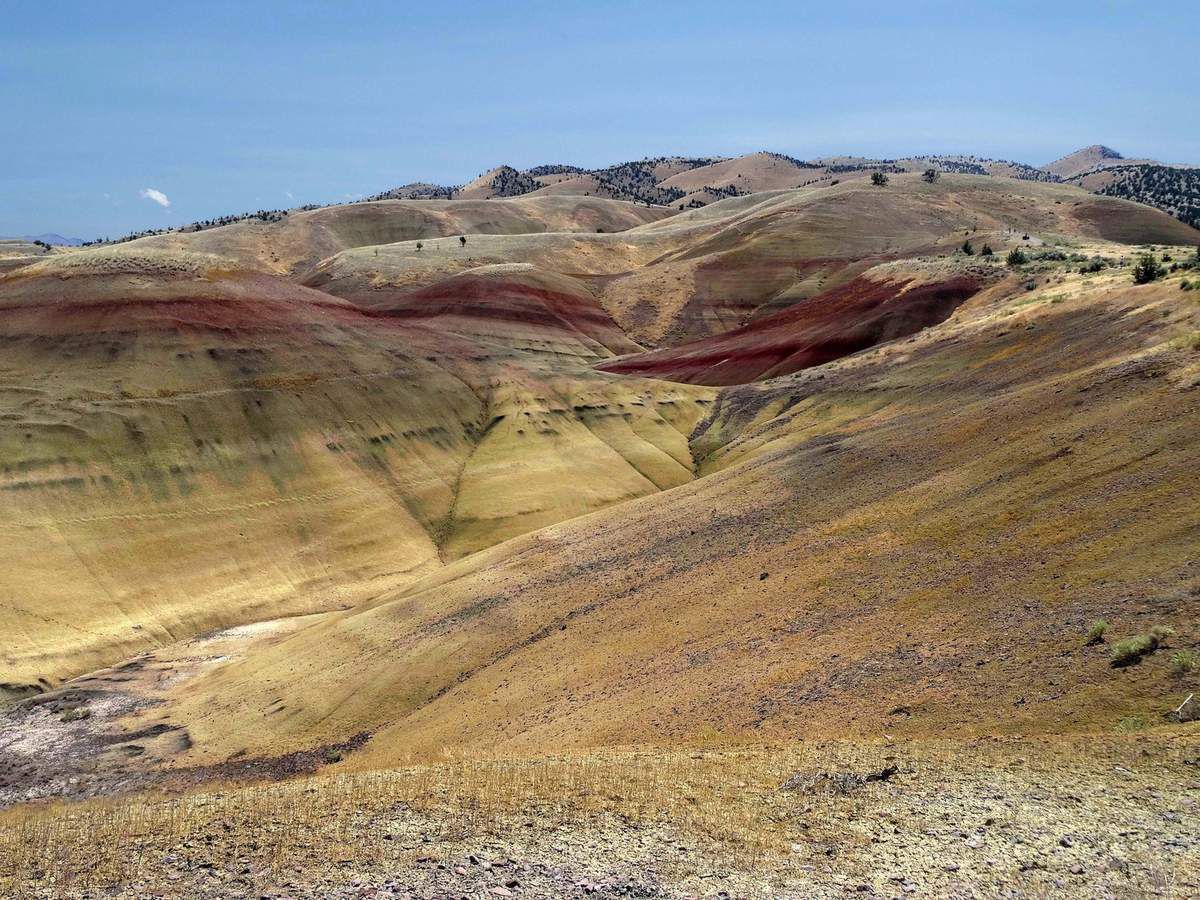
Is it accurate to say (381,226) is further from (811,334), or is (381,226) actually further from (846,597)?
(846,597)

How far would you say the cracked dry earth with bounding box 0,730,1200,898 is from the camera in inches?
395

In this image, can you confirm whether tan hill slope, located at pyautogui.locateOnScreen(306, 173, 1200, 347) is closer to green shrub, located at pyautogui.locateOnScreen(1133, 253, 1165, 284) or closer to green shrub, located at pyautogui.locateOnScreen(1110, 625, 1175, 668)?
green shrub, located at pyautogui.locateOnScreen(1133, 253, 1165, 284)

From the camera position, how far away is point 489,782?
13.9 m

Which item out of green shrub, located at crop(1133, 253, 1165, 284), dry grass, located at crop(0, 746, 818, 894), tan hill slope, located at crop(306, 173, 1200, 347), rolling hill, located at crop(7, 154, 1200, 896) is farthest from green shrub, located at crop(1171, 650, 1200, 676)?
tan hill slope, located at crop(306, 173, 1200, 347)

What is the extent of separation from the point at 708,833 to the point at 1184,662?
8067 mm

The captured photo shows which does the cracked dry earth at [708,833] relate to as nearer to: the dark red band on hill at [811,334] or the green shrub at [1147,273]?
the green shrub at [1147,273]

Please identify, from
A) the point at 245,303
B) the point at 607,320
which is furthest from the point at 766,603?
the point at 607,320

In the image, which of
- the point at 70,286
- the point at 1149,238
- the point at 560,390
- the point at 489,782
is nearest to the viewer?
the point at 489,782

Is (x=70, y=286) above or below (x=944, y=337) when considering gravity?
above

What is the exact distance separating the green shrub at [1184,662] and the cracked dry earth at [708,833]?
1.69m

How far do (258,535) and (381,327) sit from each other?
979 inches

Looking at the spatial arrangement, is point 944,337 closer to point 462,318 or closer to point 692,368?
point 692,368

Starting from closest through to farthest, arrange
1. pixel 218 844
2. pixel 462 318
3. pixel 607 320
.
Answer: pixel 218 844, pixel 462 318, pixel 607 320

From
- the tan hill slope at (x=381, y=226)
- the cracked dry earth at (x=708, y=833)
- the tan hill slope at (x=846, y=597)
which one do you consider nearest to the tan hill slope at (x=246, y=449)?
the tan hill slope at (x=846, y=597)
